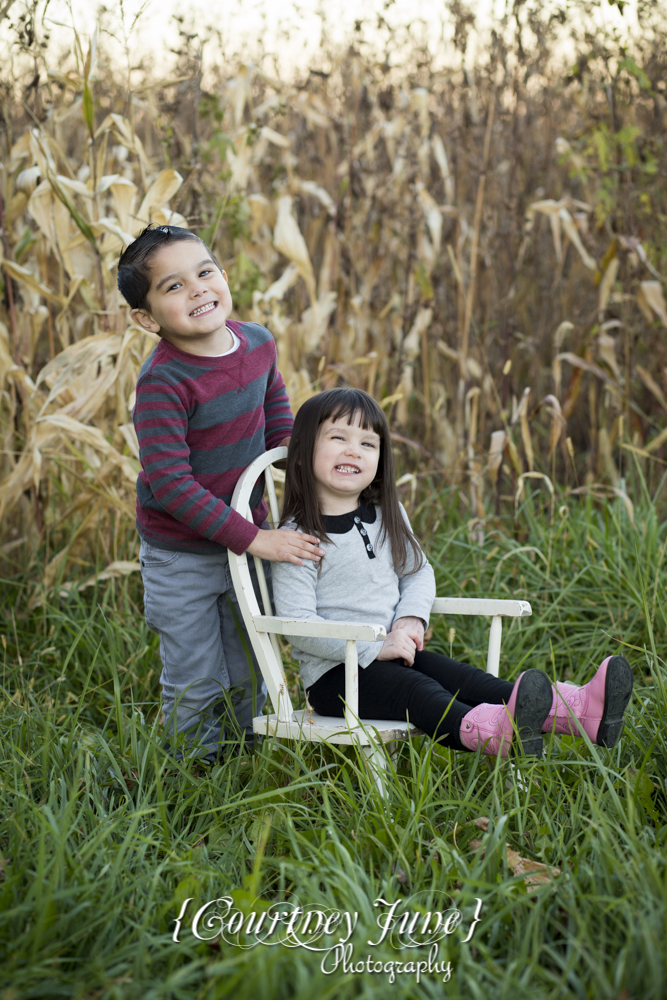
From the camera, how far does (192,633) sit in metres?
2.07

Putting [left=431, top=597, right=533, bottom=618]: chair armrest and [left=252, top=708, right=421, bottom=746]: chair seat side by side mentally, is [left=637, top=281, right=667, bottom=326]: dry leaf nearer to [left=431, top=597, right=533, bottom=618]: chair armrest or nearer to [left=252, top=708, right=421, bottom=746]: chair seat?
[left=431, top=597, right=533, bottom=618]: chair armrest

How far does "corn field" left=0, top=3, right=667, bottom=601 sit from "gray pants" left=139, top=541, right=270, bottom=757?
0.53 m

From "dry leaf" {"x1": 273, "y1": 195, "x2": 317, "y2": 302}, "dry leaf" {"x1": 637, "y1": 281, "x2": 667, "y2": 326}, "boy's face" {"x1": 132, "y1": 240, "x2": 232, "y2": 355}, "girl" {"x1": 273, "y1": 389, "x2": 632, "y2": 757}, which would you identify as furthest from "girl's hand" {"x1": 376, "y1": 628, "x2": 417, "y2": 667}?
"dry leaf" {"x1": 637, "y1": 281, "x2": 667, "y2": 326}

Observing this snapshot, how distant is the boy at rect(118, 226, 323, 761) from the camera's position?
6.23 ft

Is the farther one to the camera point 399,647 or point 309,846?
point 399,647

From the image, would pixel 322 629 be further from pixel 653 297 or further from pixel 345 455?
pixel 653 297

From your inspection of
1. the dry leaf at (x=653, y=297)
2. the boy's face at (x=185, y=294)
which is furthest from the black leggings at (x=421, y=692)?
the dry leaf at (x=653, y=297)

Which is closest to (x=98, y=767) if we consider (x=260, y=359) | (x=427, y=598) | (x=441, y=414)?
(x=427, y=598)

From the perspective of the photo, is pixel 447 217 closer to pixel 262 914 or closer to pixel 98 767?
pixel 98 767

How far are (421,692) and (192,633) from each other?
1.95 feet

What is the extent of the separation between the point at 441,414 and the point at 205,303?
1884mm

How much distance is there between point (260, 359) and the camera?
2117 millimetres

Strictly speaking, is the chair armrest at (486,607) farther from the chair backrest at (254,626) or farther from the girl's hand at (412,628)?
the chair backrest at (254,626)

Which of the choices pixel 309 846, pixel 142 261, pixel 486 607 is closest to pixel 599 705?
pixel 486 607
